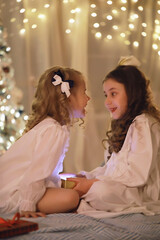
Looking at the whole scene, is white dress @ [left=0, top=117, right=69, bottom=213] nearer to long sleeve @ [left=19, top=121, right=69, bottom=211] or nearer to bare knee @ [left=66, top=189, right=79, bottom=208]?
long sleeve @ [left=19, top=121, right=69, bottom=211]

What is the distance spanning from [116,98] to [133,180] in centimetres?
46

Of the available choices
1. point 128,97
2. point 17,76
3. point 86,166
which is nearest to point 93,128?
point 86,166

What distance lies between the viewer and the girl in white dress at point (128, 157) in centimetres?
153

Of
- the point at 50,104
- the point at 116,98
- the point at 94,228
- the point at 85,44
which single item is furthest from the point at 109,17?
the point at 94,228

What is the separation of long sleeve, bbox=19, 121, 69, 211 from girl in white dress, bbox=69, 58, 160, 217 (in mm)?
205

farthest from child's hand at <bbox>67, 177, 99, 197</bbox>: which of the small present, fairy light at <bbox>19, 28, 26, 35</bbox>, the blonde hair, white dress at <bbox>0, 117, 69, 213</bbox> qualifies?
fairy light at <bbox>19, 28, 26, 35</bbox>

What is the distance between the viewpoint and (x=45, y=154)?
1527 millimetres

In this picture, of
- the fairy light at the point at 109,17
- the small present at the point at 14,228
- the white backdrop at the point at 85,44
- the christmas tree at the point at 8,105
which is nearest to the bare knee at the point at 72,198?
the small present at the point at 14,228

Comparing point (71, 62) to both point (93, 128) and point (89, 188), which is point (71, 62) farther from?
point (89, 188)

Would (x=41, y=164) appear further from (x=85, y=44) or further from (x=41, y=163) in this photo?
(x=85, y=44)

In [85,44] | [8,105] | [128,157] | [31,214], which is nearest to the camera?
[31,214]

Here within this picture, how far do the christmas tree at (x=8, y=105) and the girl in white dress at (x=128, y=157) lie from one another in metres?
0.81

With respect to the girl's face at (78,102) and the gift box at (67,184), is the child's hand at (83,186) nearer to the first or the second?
the gift box at (67,184)

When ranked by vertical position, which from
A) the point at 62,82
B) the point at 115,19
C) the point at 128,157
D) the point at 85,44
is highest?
the point at 115,19
